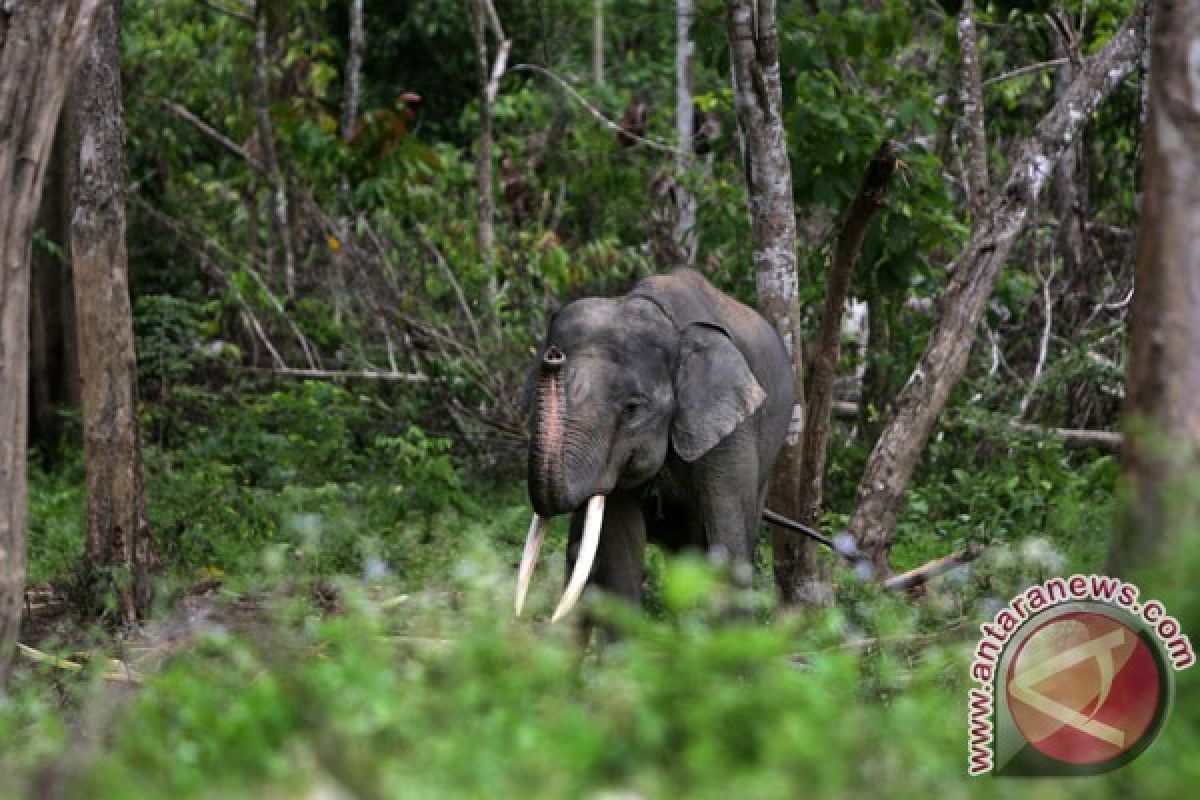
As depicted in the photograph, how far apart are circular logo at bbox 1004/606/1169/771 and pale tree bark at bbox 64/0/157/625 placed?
502cm

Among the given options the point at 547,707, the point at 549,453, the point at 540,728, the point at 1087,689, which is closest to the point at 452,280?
the point at 549,453

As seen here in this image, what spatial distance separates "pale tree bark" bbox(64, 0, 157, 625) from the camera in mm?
9500

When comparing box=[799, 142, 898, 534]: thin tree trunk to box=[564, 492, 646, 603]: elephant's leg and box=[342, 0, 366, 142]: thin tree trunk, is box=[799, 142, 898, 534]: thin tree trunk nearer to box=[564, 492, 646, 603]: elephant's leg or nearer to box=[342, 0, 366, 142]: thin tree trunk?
box=[564, 492, 646, 603]: elephant's leg

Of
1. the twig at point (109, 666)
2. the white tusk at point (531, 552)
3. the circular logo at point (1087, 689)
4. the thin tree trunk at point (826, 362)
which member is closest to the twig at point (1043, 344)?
the thin tree trunk at point (826, 362)

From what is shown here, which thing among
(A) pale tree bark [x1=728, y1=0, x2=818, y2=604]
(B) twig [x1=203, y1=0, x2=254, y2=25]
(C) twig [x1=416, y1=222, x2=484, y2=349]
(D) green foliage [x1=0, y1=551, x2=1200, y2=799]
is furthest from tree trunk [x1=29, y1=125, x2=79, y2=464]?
(D) green foliage [x1=0, y1=551, x2=1200, y2=799]

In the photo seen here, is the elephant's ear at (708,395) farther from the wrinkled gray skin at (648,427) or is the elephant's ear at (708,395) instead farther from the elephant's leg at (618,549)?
the elephant's leg at (618,549)

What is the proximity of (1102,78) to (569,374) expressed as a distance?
4097 millimetres

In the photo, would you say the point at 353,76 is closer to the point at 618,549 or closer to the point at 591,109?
the point at 591,109

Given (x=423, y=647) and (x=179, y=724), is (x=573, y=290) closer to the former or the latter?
(x=423, y=647)

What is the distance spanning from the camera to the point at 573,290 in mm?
14977

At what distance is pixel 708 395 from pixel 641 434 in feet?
1.10

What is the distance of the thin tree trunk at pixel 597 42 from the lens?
20.3 meters

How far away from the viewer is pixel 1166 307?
5715 mm

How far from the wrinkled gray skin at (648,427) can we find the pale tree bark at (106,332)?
2.09 m
